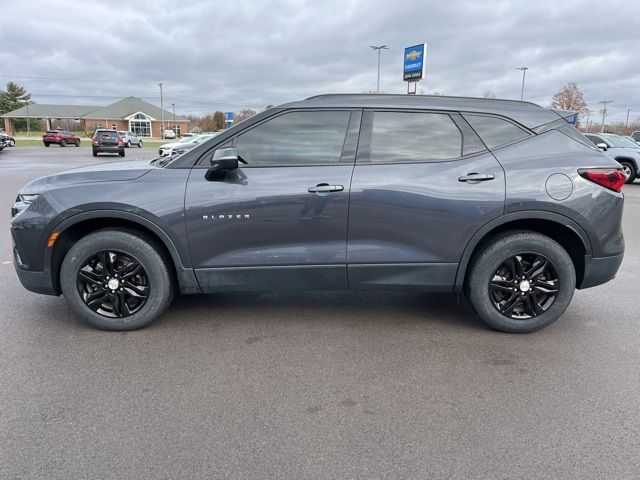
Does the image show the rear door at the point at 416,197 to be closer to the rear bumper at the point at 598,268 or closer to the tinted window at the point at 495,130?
the tinted window at the point at 495,130

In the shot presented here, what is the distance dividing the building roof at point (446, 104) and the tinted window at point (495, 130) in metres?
0.06

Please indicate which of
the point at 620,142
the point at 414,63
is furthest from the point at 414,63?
the point at 620,142

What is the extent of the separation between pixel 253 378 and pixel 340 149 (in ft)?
5.90

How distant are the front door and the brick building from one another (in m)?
86.0

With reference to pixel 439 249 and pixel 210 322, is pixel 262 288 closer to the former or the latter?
pixel 210 322

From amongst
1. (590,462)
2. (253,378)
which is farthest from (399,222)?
(590,462)

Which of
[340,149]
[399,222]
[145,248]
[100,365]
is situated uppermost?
[340,149]

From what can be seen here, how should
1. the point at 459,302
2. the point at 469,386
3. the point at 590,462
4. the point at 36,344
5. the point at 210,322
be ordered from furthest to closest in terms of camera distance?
the point at 459,302
the point at 210,322
the point at 36,344
the point at 469,386
the point at 590,462

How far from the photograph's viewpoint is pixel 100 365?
3344 millimetres

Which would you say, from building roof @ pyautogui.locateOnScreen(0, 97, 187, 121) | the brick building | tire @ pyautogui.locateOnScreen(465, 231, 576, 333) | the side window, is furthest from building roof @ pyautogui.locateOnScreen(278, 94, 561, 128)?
building roof @ pyautogui.locateOnScreen(0, 97, 187, 121)

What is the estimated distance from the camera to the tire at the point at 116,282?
373 cm

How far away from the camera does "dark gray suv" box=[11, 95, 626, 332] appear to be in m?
3.65

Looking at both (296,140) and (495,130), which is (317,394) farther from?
(495,130)

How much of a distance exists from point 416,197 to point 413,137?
507 millimetres
